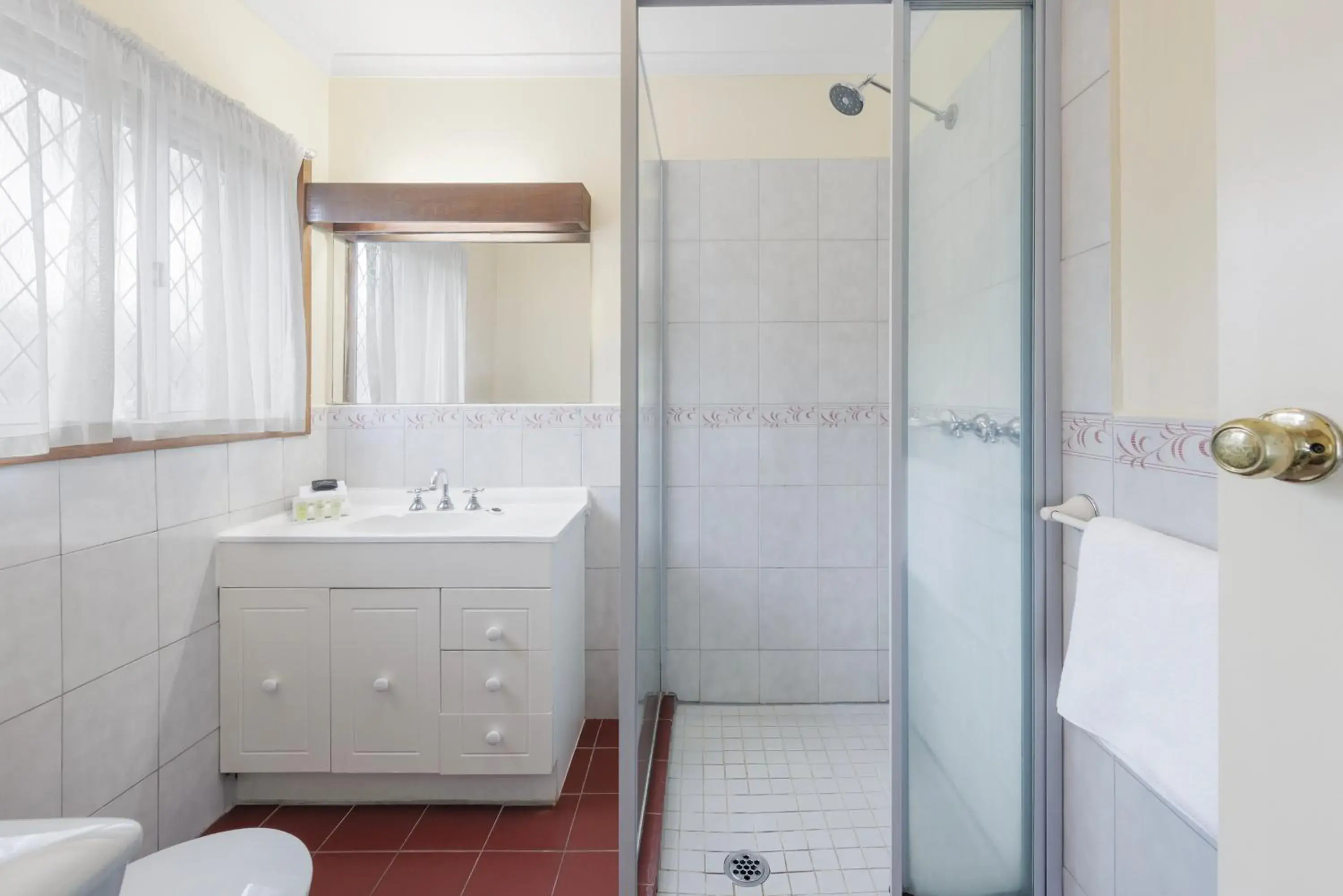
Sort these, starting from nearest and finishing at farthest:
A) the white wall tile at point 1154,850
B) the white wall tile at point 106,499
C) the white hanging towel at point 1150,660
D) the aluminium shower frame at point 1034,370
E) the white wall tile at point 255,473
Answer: the white hanging towel at point 1150,660 < the white wall tile at point 1154,850 < the aluminium shower frame at point 1034,370 < the white wall tile at point 106,499 < the white wall tile at point 255,473

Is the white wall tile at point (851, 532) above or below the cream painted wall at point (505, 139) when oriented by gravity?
below

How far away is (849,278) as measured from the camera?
228 centimetres

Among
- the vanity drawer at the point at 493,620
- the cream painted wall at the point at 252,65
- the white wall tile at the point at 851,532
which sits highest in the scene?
the cream painted wall at the point at 252,65

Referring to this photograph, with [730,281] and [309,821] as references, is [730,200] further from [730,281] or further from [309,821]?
[309,821]

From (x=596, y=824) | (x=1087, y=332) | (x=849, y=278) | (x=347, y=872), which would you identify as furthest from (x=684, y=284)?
(x=347, y=872)

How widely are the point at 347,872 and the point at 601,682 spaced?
37.8 inches

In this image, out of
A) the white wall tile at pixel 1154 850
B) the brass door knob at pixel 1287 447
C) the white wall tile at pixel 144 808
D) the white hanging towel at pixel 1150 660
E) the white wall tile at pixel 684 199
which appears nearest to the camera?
the brass door knob at pixel 1287 447

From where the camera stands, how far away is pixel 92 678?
147cm

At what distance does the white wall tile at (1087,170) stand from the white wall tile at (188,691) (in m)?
2.08

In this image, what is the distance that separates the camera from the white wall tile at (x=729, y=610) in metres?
2.28

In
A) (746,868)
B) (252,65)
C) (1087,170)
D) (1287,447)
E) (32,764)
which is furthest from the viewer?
(252,65)

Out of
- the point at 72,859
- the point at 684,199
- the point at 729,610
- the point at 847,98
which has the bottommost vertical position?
the point at 729,610

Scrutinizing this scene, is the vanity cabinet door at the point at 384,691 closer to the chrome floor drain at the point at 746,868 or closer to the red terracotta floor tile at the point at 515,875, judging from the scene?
the red terracotta floor tile at the point at 515,875

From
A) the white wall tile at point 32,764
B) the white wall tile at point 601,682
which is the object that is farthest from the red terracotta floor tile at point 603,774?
the white wall tile at point 32,764
